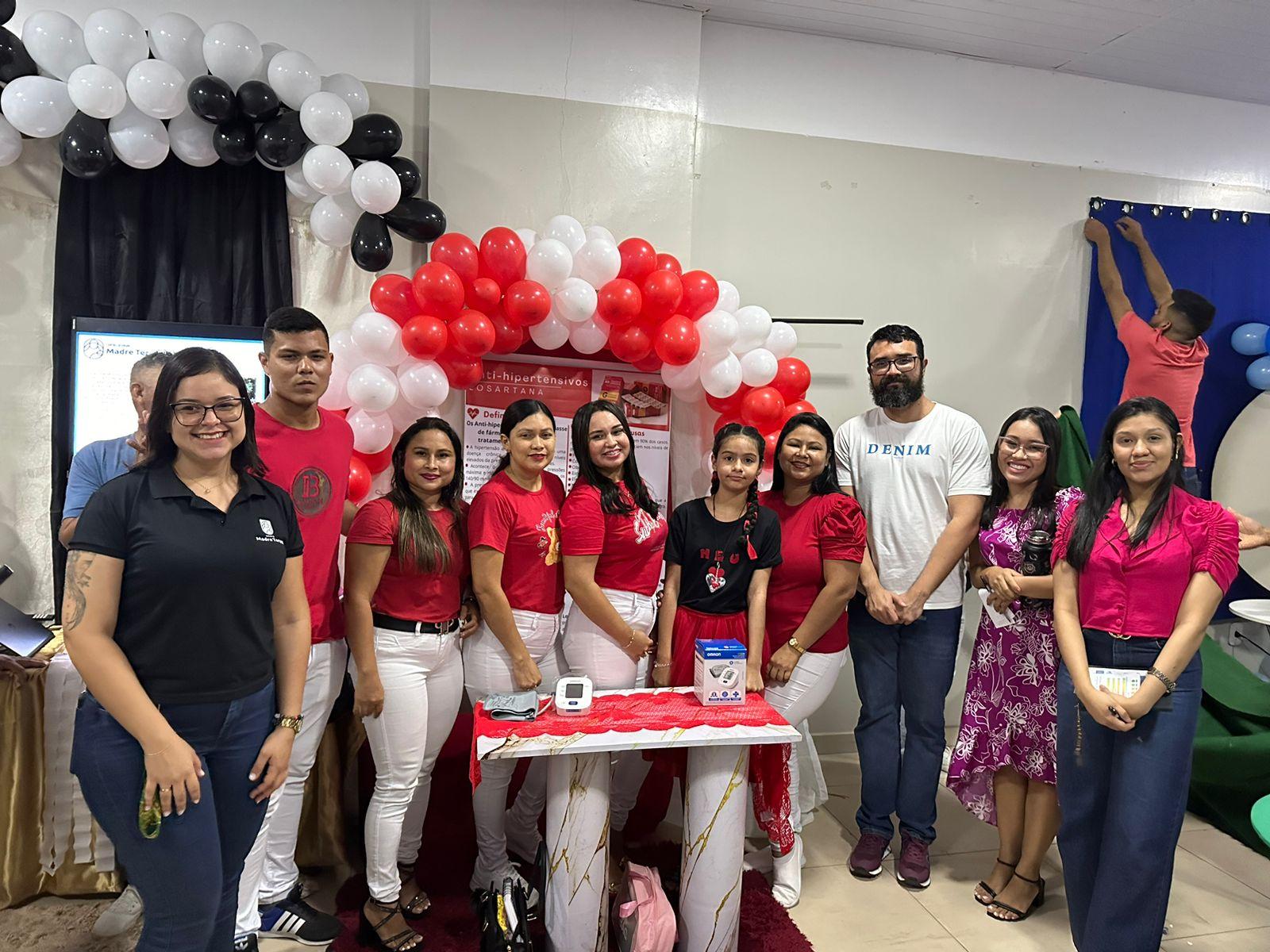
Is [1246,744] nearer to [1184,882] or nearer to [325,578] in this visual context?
[1184,882]

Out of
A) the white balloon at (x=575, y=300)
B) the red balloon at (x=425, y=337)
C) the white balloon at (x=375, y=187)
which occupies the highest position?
the white balloon at (x=375, y=187)

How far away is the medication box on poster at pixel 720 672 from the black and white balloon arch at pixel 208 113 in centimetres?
178

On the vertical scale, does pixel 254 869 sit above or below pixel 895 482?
below

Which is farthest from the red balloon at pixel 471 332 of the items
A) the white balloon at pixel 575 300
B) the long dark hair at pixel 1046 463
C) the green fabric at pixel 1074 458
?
the green fabric at pixel 1074 458

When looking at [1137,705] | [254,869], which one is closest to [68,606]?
[254,869]

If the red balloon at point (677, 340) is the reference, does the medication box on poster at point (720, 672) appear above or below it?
below

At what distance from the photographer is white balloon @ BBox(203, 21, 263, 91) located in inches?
103

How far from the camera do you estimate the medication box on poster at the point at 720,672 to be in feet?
7.20

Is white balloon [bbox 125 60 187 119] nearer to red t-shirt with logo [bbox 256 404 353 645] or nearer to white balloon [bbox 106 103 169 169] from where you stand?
white balloon [bbox 106 103 169 169]

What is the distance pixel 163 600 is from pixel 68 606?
0.53 ft

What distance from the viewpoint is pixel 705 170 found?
3561mm

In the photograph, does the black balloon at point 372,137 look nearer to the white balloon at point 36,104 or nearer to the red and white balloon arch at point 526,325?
the red and white balloon arch at point 526,325

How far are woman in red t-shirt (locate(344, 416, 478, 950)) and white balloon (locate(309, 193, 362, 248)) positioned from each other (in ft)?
3.49

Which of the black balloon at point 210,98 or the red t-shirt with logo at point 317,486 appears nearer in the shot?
the red t-shirt with logo at point 317,486
